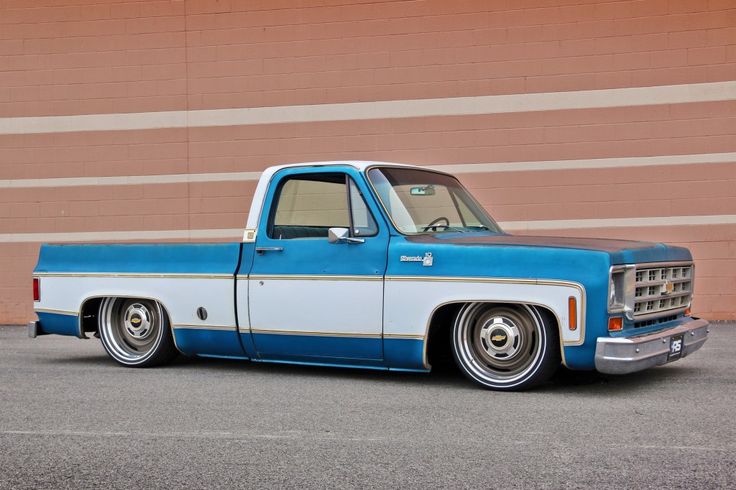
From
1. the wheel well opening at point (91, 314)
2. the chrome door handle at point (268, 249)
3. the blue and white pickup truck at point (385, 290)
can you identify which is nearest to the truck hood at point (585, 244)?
the blue and white pickup truck at point (385, 290)

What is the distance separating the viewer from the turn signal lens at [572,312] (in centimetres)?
696

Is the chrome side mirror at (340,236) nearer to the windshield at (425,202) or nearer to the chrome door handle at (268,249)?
the windshield at (425,202)

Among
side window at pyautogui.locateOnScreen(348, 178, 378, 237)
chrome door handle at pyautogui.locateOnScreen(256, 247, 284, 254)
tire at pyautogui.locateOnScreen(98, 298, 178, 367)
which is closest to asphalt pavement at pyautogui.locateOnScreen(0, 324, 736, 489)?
tire at pyautogui.locateOnScreen(98, 298, 178, 367)

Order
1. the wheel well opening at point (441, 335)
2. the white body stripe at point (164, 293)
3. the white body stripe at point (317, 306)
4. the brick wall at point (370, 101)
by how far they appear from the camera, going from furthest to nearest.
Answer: the brick wall at point (370, 101) → the white body stripe at point (164, 293) → the white body stripe at point (317, 306) → the wheel well opening at point (441, 335)

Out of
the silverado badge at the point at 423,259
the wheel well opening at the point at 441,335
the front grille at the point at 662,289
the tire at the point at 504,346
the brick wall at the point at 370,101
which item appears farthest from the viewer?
the brick wall at the point at 370,101

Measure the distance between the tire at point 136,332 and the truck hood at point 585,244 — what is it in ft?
8.96

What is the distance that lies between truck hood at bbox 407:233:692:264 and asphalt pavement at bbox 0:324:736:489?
992 mm

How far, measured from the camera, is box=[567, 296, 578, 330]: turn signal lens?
22.8 feet

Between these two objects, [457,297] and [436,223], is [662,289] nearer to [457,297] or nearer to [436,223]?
[457,297]

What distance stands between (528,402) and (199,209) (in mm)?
8990

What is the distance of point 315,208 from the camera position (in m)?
8.48

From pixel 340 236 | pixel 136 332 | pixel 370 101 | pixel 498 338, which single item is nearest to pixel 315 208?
pixel 340 236

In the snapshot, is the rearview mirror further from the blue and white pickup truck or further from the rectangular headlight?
the rectangular headlight

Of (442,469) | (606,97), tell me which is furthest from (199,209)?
(442,469)
